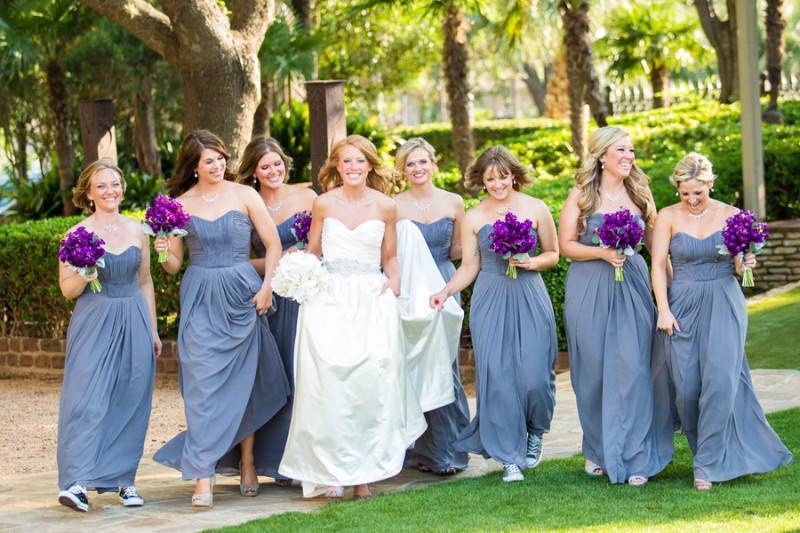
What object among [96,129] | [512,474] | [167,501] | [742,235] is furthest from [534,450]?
[96,129]

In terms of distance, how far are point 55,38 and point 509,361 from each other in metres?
12.9

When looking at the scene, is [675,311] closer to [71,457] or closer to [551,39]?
[71,457]

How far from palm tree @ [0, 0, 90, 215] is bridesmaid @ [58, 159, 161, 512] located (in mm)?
10307

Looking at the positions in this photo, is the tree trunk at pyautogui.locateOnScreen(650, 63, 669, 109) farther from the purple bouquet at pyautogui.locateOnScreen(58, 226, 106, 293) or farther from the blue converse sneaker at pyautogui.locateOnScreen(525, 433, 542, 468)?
the purple bouquet at pyautogui.locateOnScreen(58, 226, 106, 293)

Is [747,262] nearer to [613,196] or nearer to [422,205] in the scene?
[613,196]

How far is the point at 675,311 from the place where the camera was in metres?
6.86

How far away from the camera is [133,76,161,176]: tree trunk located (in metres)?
21.0

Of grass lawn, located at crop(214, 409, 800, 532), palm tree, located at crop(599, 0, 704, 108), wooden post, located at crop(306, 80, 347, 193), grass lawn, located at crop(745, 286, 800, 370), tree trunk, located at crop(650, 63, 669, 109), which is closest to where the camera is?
grass lawn, located at crop(214, 409, 800, 532)

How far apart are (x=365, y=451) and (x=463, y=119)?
49.4 ft

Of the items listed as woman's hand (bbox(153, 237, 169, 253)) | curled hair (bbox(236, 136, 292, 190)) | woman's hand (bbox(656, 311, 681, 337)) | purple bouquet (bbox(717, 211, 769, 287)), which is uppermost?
curled hair (bbox(236, 136, 292, 190))

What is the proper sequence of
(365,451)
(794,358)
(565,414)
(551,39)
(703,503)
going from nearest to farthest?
(703,503) → (365,451) → (565,414) → (794,358) → (551,39)

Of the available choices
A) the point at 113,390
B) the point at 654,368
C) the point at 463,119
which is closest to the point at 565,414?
the point at 654,368

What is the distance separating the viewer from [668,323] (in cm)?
680

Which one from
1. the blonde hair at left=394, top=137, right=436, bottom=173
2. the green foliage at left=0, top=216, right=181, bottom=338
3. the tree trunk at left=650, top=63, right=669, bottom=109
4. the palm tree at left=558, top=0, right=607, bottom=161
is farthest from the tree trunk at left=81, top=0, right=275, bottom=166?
the tree trunk at left=650, top=63, right=669, bottom=109
